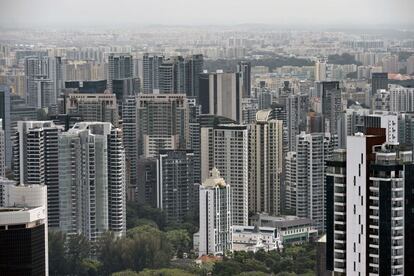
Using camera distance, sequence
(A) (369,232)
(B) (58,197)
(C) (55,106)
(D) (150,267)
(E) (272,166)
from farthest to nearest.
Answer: (C) (55,106) → (E) (272,166) → (B) (58,197) → (D) (150,267) → (A) (369,232)

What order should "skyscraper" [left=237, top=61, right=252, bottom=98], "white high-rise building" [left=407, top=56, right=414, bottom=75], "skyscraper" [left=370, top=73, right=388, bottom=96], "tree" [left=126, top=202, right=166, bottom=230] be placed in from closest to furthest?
"tree" [left=126, top=202, right=166, bottom=230], "white high-rise building" [left=407, top=56, right=414, bottom=75], "skyscraper" [left=370, top=73, right=388, bottom=96], "skyscraper" [left=237, top=61, right=252, bottom=98]

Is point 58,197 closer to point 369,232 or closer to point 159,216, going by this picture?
point 159,216

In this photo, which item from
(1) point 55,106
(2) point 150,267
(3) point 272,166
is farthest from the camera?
(1) point 55,106

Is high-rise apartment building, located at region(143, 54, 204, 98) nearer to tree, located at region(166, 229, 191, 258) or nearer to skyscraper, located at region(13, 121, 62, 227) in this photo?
skyscraper, located at region(13, 121, 62, 227)

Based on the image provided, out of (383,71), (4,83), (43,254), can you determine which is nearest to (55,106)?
(4,83)

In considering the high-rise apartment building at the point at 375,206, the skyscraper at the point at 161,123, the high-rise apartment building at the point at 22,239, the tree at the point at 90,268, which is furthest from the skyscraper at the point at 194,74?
the high-rise apartment building at the point at 375,206

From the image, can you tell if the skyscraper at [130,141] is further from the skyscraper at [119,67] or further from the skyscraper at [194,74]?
the skyscraper at [194,74]

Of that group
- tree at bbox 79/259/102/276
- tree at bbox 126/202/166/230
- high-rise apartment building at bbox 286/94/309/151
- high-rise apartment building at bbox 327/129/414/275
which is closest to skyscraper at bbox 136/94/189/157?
high-rise apartment building at bbox 286/94/309/151
